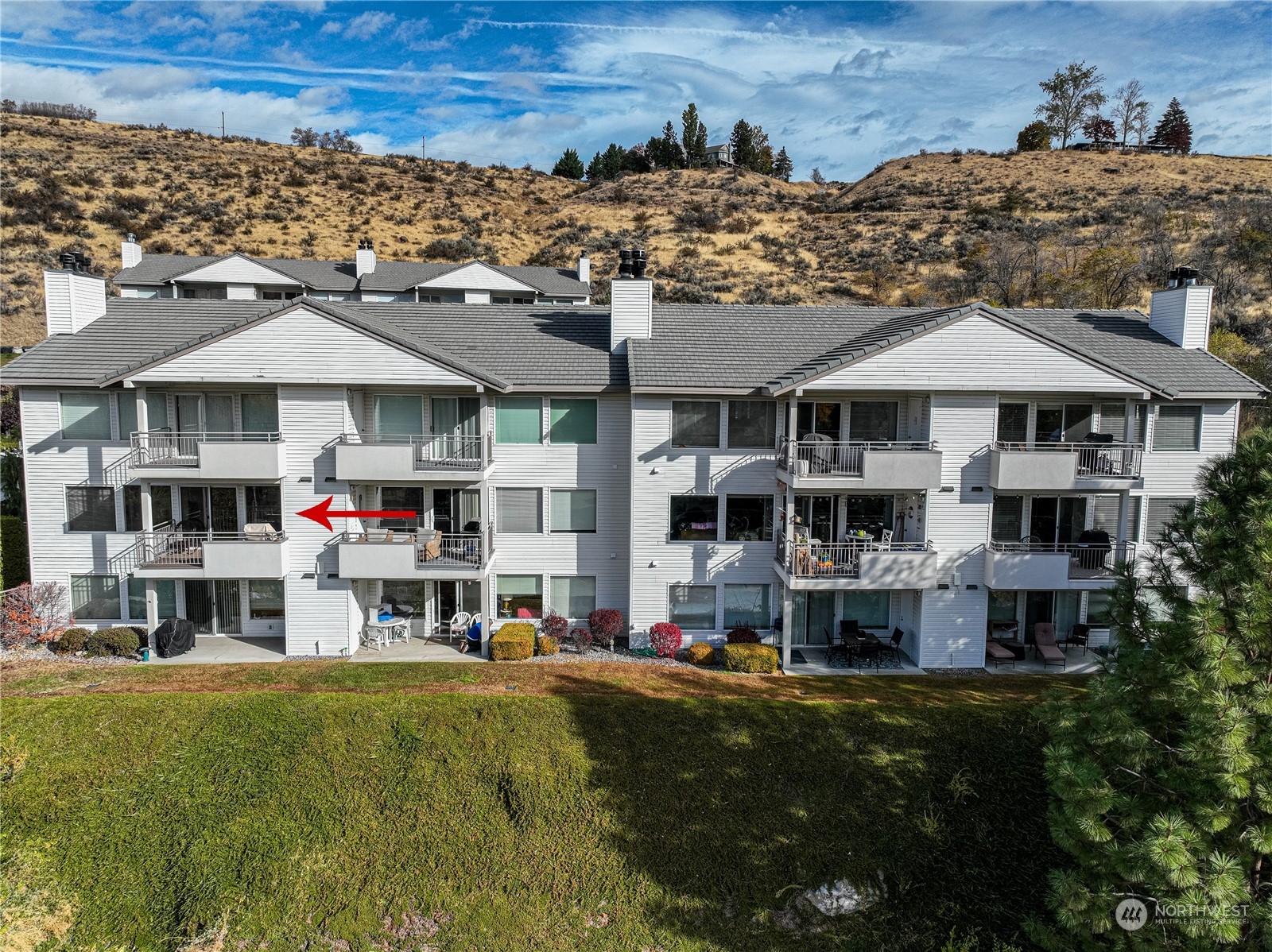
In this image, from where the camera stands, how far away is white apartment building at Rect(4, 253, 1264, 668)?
17.9 meters

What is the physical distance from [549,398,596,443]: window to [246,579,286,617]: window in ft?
29.6

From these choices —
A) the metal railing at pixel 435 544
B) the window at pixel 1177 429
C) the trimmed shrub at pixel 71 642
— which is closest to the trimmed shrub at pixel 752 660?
the metal railing at pixel 435 544

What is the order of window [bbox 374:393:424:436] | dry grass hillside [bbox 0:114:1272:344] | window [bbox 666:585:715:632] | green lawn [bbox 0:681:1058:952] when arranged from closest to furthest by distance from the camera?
green lawn [bbox 0:681:1058:952] < window [bbox 374:393:424:436] < window [bbox 666:585:715:632] < dry grass hillside [bbox 0:114:1272:344]

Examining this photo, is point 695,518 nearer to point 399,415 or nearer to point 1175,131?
point 399,415

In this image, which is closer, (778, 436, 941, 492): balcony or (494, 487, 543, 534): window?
(778, 436, 941, 492): balcony

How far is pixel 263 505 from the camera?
1908 cm

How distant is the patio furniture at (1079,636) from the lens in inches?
751

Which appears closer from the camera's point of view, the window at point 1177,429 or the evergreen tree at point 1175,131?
the window at point 1177,429

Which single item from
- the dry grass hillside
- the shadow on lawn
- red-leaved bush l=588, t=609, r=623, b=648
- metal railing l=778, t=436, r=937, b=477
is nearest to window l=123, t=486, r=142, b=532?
red-leaved bush l=588, t=609, r=623, b=648

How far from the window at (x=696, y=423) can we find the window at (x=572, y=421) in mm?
2410

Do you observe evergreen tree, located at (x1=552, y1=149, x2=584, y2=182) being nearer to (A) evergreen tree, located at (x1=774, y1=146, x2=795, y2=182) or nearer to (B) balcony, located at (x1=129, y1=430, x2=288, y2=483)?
(A) evergreen tree, located at (x1=774, y1=146, x2=795, y2=182)

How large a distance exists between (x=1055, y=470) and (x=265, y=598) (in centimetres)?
2211

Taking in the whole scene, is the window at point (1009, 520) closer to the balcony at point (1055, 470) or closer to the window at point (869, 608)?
the balcony at point (1055, 470)

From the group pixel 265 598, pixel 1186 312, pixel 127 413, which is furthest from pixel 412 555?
pixel 1186 312
